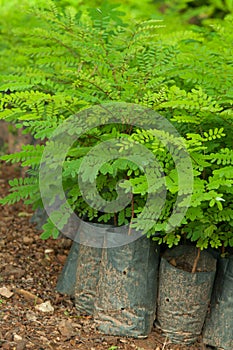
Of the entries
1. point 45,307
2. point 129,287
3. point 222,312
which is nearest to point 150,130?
point 129,287

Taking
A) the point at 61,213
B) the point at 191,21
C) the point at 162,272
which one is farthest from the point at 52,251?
the point at 191,21

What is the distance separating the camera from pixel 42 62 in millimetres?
3000

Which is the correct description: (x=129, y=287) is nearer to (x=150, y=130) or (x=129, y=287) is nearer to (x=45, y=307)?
(x=45, y=307)

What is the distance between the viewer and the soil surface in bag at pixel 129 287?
8.67 feet

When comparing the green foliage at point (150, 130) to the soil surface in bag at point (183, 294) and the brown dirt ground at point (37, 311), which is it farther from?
the brown dirt ground at point (37, 311)

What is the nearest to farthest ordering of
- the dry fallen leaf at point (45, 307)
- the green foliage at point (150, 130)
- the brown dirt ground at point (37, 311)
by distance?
the green foliage at point (150, 130) → the brown dirt ground at point (37, 311) → the dry fallen leaf at point (45, 307)

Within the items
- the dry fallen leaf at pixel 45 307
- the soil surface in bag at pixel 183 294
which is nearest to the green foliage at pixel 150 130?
the soil surface in bag at pixel 183 294

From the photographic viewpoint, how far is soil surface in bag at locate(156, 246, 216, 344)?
2.62 m

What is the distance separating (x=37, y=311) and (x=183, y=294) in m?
0.74

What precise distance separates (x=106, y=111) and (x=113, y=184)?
369 mm

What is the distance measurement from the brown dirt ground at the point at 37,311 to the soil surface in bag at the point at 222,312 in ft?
0.30

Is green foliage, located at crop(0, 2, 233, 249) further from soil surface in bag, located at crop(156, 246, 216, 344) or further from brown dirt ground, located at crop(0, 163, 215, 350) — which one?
brown dirt ground, located at crop(0, 163, 215, 350)

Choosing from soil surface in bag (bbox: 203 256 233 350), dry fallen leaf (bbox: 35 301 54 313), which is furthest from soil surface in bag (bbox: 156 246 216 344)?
dry fallen leaf (bbox: 35 301 54 313)

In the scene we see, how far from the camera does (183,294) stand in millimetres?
2629
